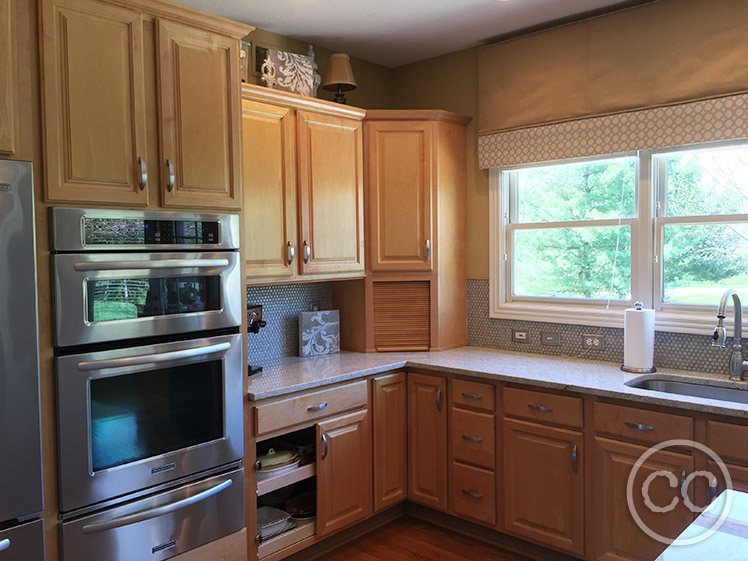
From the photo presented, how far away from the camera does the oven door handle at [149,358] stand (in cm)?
205

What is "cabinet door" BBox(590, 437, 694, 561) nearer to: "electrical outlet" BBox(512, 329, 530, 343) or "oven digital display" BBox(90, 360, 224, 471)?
"electrical outlet" BBox(512, 329, 530, 343)

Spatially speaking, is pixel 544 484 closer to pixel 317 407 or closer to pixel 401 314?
pixel 317 407

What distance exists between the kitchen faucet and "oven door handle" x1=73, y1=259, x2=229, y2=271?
2.09m

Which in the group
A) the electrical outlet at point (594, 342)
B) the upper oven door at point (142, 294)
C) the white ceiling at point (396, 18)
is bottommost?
the electrical outlet at point (594, 342)

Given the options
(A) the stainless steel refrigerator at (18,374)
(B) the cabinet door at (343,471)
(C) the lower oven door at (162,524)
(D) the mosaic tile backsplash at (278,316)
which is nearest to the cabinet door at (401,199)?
(D) the mosaic tile backsplash at (278,316)

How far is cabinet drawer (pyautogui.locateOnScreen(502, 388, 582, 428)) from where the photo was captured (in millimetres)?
2701

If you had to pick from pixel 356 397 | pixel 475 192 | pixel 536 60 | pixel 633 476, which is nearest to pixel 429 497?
pixel 356 397

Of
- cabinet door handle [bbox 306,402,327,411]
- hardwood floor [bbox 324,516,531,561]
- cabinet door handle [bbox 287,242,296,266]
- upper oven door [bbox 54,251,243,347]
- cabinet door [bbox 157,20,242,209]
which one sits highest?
cabinet door [bbox 157,20,242,209]

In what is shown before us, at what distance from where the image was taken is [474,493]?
121 inches

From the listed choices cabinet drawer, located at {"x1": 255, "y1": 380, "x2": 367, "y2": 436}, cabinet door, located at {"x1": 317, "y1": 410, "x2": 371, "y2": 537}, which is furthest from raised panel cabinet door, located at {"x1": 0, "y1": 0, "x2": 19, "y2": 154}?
cabinet door, located at {"x1": 317, "y1": 410, "x2": 371, "y2": 537}

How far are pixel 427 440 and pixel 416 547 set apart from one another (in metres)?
0.53

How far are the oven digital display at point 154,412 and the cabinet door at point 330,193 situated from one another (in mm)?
940

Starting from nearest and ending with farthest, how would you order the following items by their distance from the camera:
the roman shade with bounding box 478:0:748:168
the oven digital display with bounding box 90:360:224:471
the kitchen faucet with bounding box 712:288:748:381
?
the oven digital display with bounding box 90:360:224:471 → the kitchen faucet with bounding box 712:288:748:381 → the roman shade with bounding box 478:0:748:168

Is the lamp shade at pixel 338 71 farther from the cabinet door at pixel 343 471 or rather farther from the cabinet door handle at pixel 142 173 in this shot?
the cabinet door at pixel 343 471
